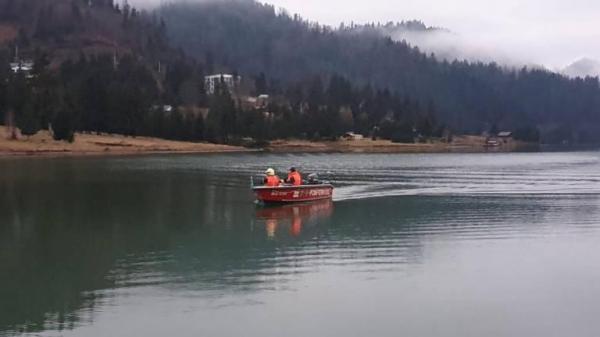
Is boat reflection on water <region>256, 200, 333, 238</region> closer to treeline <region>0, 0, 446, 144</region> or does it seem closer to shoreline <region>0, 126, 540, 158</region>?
shoreline <region>0, 126, 540, 158</region>

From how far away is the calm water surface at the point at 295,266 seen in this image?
17125mm

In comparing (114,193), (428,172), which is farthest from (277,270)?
(428,172)

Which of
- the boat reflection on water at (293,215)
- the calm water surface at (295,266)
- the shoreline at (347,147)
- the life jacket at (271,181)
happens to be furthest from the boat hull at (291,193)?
the shoreline at (347,147)

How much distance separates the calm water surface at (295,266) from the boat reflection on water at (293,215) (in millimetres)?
112

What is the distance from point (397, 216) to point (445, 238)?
771cm

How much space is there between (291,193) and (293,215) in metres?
4.39

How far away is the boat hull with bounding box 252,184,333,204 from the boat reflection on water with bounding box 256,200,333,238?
36cm

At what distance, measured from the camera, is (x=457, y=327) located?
55.0ft

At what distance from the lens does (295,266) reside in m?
23.5

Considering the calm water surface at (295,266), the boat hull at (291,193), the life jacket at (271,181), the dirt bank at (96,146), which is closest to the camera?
the calm water surface at (295,266)

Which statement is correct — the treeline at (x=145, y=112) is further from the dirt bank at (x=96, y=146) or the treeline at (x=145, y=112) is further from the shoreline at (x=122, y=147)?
the shoreline at (x=122, y=147)

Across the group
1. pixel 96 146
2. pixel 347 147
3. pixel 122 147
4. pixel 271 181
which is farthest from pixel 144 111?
pixel 271 181

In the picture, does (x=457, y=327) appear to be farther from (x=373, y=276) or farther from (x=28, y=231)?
(x=28, y=231)

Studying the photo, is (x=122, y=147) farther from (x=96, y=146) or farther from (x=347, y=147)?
(x=347, y=147)
